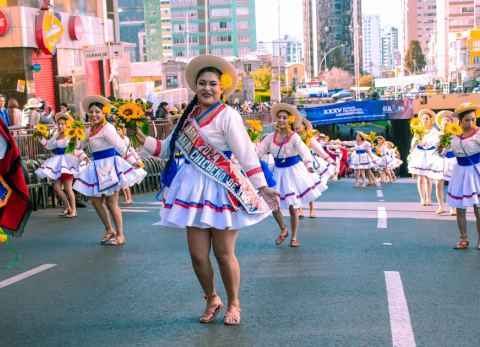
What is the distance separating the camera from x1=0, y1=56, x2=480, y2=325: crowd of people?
6.93 meters

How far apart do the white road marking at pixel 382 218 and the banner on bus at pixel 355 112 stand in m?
32.8

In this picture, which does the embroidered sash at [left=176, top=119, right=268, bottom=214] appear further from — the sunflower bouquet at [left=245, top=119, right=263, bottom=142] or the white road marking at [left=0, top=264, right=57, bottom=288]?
the sunflower bouquet at [left=245, top=119, right=263, bottom=142]

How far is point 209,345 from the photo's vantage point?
641cm

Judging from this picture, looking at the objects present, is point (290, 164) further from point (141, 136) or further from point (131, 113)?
point (141, 136)

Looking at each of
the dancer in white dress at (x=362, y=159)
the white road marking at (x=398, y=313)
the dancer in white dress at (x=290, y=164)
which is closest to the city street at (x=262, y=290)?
the white road marking at (x=398, y=313)

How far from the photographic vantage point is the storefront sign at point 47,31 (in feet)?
94.1

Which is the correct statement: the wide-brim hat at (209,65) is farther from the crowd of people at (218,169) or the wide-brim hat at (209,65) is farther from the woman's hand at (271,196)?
the woman's hand at (271,196)

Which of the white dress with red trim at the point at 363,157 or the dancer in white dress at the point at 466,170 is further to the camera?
the white dress with red trim at the point at 363,157

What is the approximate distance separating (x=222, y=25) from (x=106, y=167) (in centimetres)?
18243

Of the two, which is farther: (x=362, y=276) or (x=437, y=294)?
(x=362, y=276)

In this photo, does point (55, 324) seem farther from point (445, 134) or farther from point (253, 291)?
point (445, 134)

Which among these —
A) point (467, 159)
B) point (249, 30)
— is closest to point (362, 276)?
point (467, 159)

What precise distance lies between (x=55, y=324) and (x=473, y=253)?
5721mm

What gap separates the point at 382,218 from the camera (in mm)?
14672
